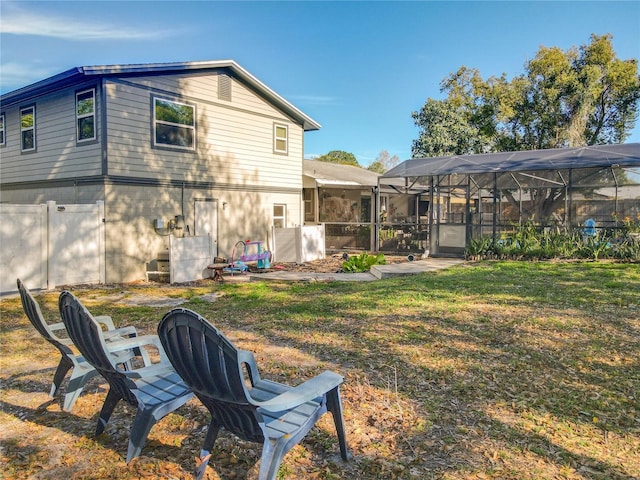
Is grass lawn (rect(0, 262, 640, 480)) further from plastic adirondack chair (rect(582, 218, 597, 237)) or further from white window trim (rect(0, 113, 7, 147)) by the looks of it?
white window trim (rect(0, 113, 7, 147))

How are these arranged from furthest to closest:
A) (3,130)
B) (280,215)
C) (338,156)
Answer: (338,156) → (280,215) → (3,130)

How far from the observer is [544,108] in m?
27.3

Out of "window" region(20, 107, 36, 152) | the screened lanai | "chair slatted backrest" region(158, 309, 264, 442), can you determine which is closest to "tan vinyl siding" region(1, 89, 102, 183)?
"window" region(20, 107, 36, 152)

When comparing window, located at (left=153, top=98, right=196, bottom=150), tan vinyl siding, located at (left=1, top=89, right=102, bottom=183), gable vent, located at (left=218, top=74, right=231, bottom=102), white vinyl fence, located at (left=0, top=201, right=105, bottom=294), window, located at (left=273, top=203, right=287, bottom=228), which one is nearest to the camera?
white vinyl fence, located at (left=0, top=201, right=105, bottom=294)

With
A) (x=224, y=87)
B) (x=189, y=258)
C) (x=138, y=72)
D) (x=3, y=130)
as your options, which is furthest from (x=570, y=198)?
(x=3, y=130)

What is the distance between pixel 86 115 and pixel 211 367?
11057 mm

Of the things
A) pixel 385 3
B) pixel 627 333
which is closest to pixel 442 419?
pixel 627 333

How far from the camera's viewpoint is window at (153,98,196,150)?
12.1m

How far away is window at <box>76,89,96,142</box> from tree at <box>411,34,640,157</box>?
2331 cm

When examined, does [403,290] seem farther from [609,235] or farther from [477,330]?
[609,235]

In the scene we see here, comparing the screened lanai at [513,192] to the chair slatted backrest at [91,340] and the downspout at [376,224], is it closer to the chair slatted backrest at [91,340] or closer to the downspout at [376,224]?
the downspout at [376,224]

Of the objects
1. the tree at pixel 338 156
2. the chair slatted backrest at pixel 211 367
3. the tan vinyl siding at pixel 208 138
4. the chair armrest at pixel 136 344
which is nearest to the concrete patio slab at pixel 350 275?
the tan vinyl siding at pixel 208 138

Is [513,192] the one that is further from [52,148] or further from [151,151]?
Answer: [52,148]

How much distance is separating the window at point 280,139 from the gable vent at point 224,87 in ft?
7.18
